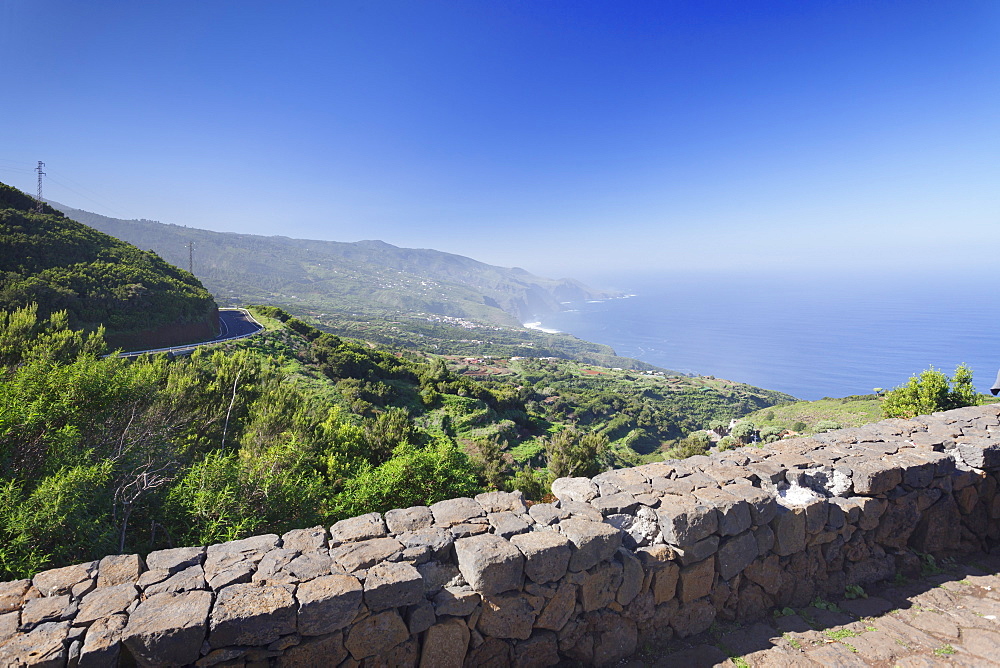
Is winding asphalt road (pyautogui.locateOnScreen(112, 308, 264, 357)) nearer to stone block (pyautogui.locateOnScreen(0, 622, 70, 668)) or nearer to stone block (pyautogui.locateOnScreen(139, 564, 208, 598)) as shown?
stone block (pyautogui.locateOnScreen(139, 564, 208, 598))

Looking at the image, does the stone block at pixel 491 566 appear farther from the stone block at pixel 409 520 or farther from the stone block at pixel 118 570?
the stone block at pixel 118 570

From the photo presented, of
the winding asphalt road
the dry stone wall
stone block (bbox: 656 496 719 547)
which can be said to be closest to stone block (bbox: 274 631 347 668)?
the dry stone wall

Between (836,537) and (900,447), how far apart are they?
260 centimetres

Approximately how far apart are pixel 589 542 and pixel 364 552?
2.30 meters

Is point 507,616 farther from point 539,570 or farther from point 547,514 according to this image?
point 547,514

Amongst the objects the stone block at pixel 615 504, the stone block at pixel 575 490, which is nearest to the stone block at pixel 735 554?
the stone block at pixel 615 504

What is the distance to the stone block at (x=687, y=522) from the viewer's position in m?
4.81

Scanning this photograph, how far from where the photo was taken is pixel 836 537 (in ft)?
19.5

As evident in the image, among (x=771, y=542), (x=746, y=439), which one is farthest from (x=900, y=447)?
(x=746, y=439)

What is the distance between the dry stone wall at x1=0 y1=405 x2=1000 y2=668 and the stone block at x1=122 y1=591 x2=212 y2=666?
0.04 ft

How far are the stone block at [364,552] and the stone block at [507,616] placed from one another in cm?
104

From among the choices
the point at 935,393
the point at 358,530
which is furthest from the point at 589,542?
the point at 935,393

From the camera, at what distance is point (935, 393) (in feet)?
45.2

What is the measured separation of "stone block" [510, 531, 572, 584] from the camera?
408 cm
